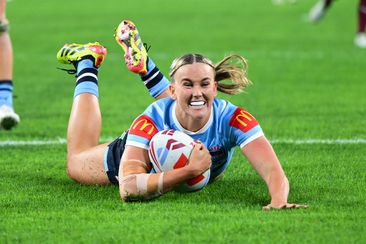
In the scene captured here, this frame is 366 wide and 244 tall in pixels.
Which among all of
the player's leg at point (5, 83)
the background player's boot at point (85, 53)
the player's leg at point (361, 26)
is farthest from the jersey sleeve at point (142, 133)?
the player's leg at point (361, 26)

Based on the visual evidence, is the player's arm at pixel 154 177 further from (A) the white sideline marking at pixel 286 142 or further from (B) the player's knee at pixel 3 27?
(B) the player's knee at pixel 3 27

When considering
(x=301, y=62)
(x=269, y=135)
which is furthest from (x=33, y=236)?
(x=301, y=62)

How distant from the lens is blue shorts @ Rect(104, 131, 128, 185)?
23.7ft

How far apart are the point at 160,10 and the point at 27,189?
19355mm

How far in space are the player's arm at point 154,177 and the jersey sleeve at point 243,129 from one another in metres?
0.32

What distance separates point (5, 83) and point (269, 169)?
13.4 feet

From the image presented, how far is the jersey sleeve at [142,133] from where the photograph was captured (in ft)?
22.2

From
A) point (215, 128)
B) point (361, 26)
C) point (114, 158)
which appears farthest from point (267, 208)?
point (361, 26)

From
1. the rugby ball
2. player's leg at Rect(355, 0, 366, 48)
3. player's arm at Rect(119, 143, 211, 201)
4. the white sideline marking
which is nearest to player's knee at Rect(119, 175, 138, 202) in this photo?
player's arm at Rect(119, 143, 211, 201)

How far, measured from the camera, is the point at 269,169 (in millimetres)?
6594

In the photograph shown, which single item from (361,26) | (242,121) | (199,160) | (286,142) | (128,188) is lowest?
(361,26)

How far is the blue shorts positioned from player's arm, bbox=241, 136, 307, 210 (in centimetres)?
100

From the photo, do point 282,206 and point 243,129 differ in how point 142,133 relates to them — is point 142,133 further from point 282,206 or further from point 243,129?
point 282,206

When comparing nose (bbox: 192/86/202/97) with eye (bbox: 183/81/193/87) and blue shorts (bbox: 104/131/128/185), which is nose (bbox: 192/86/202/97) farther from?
blue shorts (bbox: 104/131/128/185)
